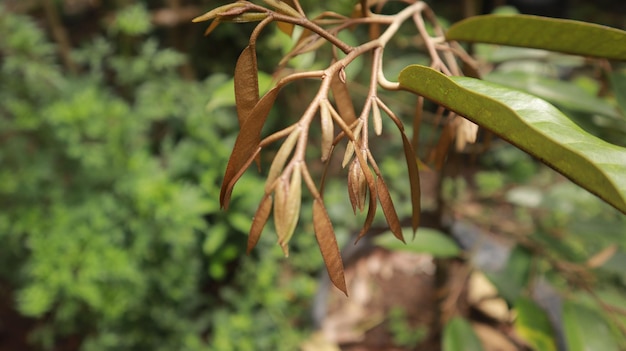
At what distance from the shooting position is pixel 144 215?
1.03 m

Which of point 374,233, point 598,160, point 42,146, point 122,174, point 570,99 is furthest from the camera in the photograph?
point 374,233

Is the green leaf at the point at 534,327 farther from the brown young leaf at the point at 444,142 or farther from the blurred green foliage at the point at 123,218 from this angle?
the blurred green foliage at the point at 123,218

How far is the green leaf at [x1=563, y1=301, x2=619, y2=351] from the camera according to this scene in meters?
0.62

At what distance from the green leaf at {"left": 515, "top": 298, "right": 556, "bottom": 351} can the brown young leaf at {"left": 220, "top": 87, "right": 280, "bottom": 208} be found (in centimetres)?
55

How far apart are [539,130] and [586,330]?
529 mm

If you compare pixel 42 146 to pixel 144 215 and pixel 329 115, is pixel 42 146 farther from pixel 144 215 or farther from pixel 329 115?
pixel 329 115

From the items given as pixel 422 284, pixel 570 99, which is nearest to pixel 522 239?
pixel 570 99

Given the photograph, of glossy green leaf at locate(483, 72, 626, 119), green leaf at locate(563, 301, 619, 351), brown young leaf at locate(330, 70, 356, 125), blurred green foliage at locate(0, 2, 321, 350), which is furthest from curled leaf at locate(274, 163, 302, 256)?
blurred green foliage at locate(0, 2, 321, 350)

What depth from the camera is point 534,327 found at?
66 centimetres

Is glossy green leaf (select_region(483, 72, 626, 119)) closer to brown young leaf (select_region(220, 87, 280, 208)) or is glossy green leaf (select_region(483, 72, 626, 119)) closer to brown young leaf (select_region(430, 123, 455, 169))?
brown young leaf (select_region(430, 123, 455, 169))

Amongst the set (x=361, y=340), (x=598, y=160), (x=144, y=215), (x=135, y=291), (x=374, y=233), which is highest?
(x=598, y=160)

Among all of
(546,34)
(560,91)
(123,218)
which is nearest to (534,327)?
(560,91)

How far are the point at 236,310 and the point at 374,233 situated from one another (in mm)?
459

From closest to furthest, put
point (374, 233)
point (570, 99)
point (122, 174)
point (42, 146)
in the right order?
point (570, 99) → point (122, 174) → point (42, 146) → point (374, 233)
